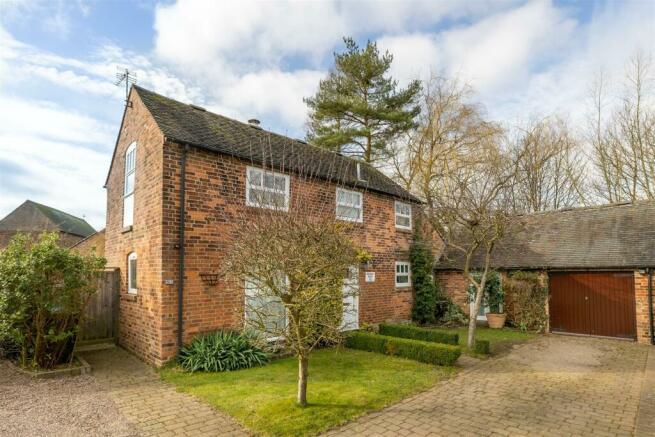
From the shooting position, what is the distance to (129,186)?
35.4 feet

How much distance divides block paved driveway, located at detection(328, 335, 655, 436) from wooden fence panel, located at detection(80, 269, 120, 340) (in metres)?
8.65

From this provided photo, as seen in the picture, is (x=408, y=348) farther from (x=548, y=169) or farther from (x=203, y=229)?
(x=548, y=169)

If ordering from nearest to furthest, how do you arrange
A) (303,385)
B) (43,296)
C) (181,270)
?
(303,385) < (43,296) < (181,270)

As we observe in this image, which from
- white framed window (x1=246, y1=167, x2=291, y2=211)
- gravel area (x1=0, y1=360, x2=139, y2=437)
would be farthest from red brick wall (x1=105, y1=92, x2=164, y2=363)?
white framed window (x1=246, y1=167, x2=291, y2=211)

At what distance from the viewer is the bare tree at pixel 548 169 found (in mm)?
21828

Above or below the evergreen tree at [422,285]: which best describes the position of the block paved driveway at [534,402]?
below

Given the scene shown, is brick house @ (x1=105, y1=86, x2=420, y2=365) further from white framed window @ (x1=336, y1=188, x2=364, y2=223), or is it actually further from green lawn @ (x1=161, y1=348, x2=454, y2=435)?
green lawn @ (x1=161, y1=348, x2=454, y2=435)

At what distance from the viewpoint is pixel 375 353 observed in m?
9.97

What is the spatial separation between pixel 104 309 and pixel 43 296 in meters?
3.36

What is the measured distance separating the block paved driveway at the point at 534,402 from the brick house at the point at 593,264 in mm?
3136

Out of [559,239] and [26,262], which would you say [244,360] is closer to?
[26,262]

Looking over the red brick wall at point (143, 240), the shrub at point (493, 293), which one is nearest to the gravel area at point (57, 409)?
the red brick wall at point (143, 240)

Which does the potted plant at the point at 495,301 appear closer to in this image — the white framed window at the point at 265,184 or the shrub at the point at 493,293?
the shrub at the point at 493,293

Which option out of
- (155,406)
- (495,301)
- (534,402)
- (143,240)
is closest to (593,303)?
(495,301)
